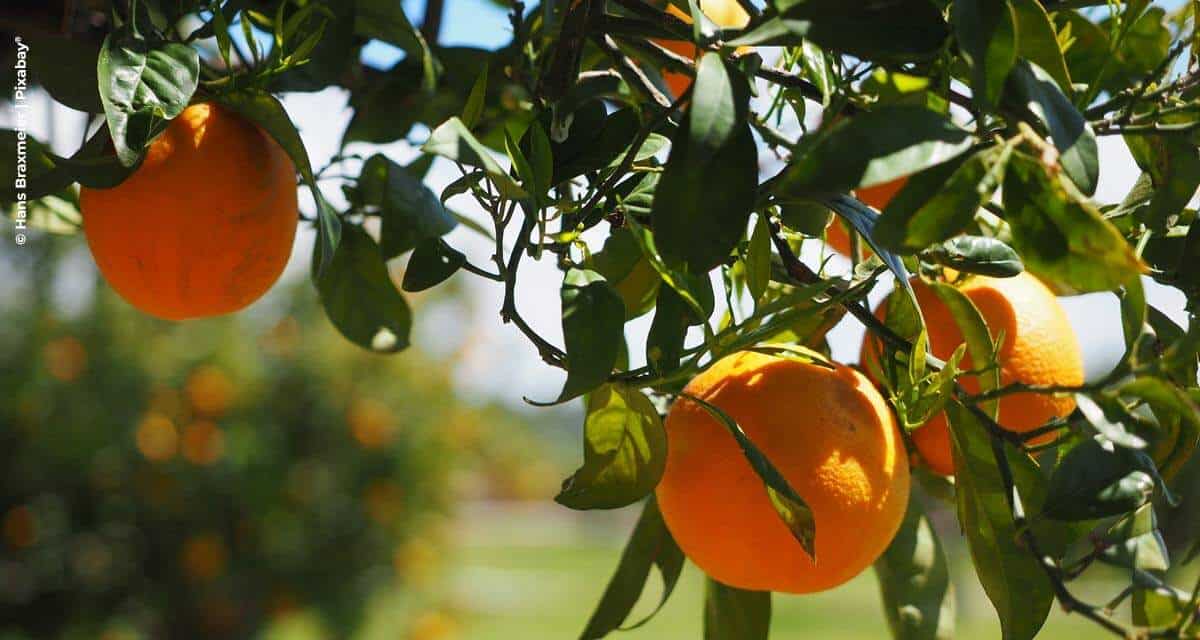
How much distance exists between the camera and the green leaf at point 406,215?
0.32 m

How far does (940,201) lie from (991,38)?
5 cm

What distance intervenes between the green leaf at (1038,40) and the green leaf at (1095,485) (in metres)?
0.12

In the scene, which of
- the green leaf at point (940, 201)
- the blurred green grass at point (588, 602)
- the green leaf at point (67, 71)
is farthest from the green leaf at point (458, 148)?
the blurred green grass at point (588, 602)

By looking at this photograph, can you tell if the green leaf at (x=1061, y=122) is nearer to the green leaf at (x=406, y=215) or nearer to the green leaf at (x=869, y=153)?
the green leaf at (x=869, y=153)

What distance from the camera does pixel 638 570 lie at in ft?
1.73

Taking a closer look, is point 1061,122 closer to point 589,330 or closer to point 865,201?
point 589,330

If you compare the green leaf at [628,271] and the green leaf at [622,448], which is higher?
the green leaf at [628,271]

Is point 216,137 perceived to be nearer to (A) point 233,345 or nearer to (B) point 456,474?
(A) point 233,345

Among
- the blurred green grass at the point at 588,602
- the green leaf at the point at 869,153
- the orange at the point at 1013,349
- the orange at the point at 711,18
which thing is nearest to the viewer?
the green leaf at the point at 869,153

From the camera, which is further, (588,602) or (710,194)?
(588,602)

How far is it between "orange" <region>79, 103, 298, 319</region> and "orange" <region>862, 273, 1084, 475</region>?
0.29 metres

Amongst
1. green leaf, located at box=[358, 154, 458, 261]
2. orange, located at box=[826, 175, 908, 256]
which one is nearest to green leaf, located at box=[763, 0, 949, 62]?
green leaf, located at box=[358, 154, 458, 261]

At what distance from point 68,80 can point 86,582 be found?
266 cm

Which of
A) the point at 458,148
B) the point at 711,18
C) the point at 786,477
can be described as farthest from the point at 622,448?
the point at 711,18
